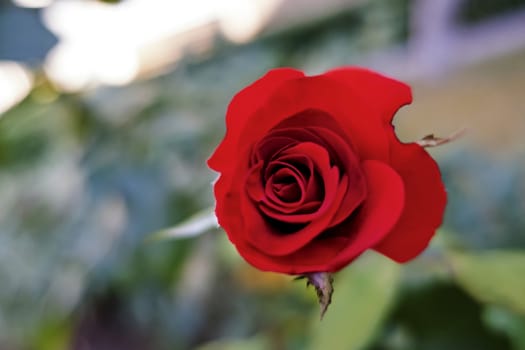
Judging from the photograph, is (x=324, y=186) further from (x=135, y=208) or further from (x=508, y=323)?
(x=135, y=208)

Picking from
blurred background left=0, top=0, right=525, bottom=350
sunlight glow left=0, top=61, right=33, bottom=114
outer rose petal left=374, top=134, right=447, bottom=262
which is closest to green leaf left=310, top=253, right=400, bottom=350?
blurred background left=0, top=0, right=525, bottom=350

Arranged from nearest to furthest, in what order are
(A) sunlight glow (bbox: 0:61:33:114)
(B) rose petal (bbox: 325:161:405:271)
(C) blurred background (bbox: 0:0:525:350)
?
(B) rose petal (bbox: 325:161:405:271) < (C) blurred background (bbox: 0:0:525:350) < (A) sunlight glow (bbox: 0:61:33:114)

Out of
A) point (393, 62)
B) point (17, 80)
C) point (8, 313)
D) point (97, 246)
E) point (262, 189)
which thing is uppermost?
point (262, 189)

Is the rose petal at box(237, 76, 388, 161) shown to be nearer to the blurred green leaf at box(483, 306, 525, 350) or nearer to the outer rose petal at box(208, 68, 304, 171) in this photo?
the outer rose petal at box(208, 68, 304, 171)

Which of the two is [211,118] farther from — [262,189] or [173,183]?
[262,189]

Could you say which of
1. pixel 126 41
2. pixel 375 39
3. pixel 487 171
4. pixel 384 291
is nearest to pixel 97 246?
pixel 384 291

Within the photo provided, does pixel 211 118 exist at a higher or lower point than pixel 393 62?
higher

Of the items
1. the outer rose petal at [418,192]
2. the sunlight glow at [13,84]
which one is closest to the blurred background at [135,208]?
the sunlight glow at [13,84]
